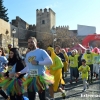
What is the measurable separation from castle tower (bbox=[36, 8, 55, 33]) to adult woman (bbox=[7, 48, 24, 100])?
64483 mm

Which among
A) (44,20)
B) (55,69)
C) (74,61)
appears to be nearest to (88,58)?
(74,61)

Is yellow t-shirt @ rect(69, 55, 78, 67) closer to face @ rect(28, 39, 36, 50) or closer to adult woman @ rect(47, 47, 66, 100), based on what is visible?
adult woman @ rect(47, 47, 66, 100)

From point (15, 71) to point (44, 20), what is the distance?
6682 cm

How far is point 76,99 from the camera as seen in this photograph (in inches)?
278

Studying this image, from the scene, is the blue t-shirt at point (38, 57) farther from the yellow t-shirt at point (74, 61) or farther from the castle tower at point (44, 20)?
the castle tower at point (44, 20)

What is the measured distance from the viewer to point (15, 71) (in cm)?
521

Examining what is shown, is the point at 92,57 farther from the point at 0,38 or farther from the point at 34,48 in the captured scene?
the point at 0,38

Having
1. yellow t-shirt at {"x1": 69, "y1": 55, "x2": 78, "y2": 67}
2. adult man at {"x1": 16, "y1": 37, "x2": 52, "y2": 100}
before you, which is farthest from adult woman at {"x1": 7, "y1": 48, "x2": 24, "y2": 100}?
yellow t-shirt at {"x1": 69, "y1": 55, "x2": 78, "y2": 67}

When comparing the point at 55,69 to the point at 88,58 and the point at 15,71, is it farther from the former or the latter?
the point at 88,58

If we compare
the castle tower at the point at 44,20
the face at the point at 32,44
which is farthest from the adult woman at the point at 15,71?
the castle tower at the point at 44,20

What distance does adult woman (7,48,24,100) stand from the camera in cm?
512

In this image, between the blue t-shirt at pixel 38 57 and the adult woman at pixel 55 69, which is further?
the adult woman at pixel 55 69

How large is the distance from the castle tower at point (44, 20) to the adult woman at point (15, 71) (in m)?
64.5

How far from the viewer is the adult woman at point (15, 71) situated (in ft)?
16.8
